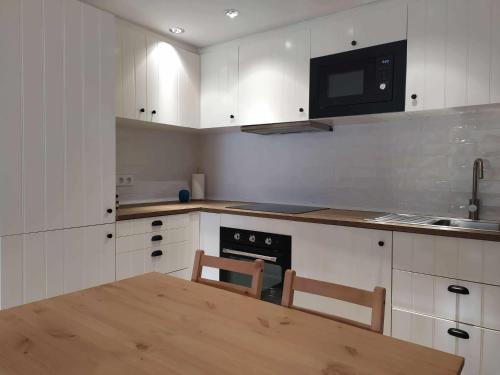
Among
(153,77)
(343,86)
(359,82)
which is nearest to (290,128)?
(343,86)

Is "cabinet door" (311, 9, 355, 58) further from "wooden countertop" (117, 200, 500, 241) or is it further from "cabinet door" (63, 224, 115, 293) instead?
"cabinet door" (63, 224, 115, 293)

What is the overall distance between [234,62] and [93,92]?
1.28 m

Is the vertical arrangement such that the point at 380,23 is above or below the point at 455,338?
above

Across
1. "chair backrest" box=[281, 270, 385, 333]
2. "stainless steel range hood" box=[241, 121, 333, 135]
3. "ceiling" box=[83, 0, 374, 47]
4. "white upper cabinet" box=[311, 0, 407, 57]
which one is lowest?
"chair backrest" box=[281, 270, 385, 333]

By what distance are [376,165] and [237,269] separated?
5.54 feet

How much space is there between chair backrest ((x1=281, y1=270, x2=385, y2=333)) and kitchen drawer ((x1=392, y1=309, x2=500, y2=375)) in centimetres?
105

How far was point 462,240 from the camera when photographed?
6.32ft

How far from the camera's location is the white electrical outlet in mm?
3166

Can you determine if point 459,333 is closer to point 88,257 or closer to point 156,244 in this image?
point 156,244

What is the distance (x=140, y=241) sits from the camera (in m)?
2.69

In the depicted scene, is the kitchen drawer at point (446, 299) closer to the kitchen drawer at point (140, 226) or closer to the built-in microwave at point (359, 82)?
the built-in microwave at point (359, 82)

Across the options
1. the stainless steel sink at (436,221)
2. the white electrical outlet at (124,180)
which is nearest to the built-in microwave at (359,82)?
the stainless steel sink at (436,221)

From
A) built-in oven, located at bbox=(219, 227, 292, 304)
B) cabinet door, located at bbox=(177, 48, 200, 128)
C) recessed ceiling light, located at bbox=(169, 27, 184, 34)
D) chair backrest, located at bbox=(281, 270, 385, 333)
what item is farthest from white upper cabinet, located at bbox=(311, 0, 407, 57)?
chair backrest, located at bbox=(281, 270, 385, 333)

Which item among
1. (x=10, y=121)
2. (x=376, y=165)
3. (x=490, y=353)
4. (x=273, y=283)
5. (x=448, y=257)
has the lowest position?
(x=490, y=353)
